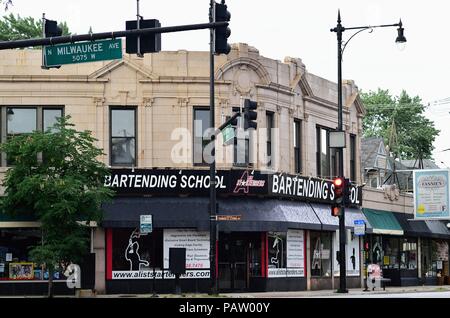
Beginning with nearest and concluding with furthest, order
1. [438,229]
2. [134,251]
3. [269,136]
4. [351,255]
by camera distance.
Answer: [134,251] → [269,136] → [351,255] → [438,229]

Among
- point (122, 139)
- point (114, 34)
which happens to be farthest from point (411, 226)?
point (114, 34)

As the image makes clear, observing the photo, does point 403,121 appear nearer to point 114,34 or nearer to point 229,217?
point 229,217

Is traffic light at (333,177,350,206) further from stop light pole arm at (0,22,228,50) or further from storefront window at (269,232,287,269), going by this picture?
A: stop light pole arm at (0,22,228,50)

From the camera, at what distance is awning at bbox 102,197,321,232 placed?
3512 centimetres

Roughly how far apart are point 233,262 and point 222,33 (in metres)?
18.0

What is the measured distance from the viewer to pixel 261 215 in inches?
1436

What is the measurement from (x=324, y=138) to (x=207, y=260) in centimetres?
1030

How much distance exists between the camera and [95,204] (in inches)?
1259

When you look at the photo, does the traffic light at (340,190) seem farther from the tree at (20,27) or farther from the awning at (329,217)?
the tree at (20,27)

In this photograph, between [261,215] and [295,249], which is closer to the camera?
[261,215]

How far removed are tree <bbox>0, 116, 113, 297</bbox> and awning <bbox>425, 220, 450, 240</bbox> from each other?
25864 millimetres

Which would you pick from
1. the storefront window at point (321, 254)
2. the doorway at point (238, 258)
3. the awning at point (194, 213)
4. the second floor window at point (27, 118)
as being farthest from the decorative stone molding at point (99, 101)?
the storefront window at point (321, 254)

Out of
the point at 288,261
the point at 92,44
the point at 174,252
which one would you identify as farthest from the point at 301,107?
the point at 92,44
